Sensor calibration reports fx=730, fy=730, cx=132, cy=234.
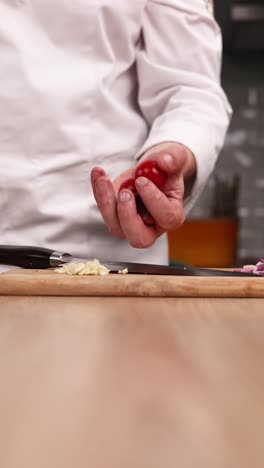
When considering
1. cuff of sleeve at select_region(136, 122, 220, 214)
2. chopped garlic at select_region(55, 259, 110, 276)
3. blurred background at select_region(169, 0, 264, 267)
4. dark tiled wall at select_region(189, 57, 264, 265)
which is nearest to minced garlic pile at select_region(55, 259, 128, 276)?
chopped garlic at select_region(55, 259, 110, 276)

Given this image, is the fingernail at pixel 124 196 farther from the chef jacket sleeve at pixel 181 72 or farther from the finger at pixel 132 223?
the chef jacket sleeve at pixel 181 72

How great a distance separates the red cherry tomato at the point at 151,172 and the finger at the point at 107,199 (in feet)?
0.09

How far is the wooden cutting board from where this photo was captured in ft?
1.50

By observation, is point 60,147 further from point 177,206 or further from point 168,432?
point 168,432

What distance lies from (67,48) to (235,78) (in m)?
1.94

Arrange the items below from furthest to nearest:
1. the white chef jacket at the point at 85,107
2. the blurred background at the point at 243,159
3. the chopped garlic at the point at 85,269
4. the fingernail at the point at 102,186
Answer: the blurred background at the point at 243,159 < the white chef jacket at the point at 85,107 < the fingernail at the point at 102,186 < the chopped garlic at the point at 85,269

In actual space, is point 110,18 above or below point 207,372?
above

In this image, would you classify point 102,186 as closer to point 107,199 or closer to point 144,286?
point 107,199

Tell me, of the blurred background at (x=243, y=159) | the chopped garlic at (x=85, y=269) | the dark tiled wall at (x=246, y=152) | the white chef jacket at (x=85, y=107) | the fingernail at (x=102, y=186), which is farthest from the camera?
the dark tiled wall at (x=246, y=152)

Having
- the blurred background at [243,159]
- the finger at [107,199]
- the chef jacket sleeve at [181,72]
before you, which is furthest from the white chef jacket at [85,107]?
the blurred background at [243,159]

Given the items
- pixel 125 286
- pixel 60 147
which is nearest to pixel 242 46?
pixel 60 147

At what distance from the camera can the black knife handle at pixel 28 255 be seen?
2.10 ft

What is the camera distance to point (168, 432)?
41cm

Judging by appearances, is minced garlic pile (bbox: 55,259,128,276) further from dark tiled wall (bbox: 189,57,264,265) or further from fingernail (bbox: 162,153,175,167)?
dark tiled wall (bbox: 189,57,264,265)
